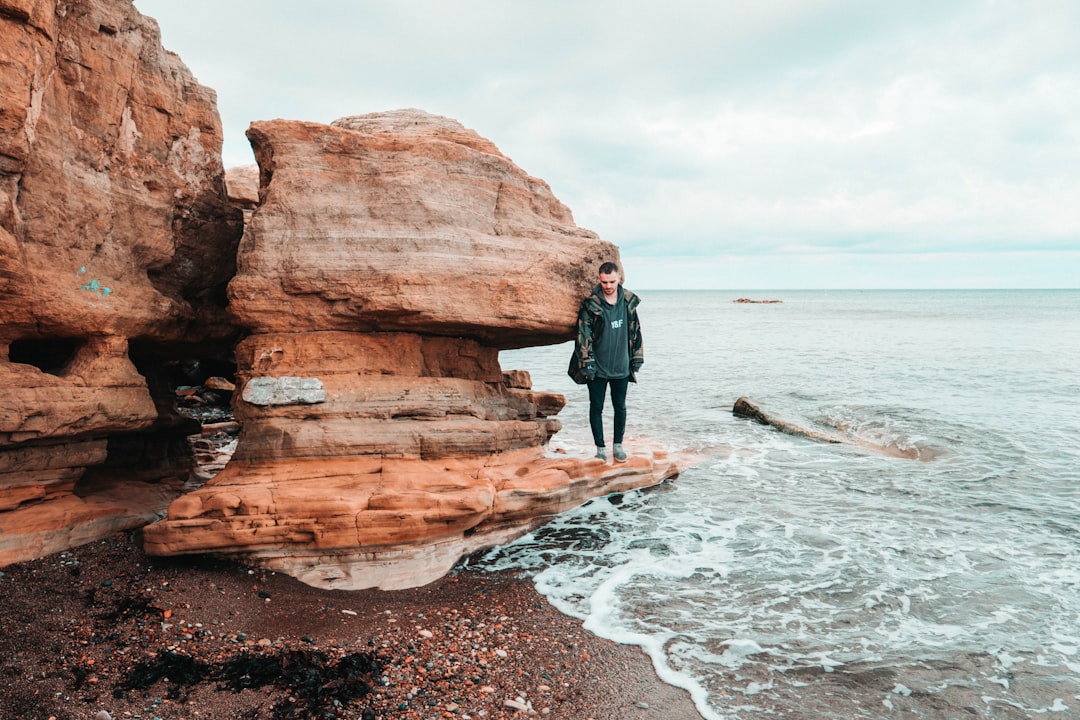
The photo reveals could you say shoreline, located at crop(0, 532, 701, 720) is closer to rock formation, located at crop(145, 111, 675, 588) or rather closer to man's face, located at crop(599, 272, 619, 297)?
rock formation, located at crop(145, 111, 675, 588)

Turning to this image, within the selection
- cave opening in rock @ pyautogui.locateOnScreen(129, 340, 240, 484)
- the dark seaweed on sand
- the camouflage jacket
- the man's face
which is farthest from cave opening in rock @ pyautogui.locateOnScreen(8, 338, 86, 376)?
the man's face

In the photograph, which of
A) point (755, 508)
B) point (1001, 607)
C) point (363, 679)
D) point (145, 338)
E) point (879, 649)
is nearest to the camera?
point (363, 679)

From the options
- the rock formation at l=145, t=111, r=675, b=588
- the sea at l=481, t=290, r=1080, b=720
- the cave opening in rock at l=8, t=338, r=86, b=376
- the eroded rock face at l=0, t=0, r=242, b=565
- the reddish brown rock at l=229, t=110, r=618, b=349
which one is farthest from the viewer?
the reddish brown rock at l=229, t=110, r=618, b=349

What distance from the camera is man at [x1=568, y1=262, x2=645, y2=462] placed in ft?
27.3

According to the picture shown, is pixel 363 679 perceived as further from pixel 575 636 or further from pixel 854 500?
pixel 854 500

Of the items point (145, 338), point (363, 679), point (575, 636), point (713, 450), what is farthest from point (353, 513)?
point (713, 450)

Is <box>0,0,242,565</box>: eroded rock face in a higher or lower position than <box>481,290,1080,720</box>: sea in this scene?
higher

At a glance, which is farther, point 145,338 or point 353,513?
point 145,338

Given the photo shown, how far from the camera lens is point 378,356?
769cm

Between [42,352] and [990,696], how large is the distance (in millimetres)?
9132

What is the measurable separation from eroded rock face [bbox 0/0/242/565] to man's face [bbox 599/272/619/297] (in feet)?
15.3

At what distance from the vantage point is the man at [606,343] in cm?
834

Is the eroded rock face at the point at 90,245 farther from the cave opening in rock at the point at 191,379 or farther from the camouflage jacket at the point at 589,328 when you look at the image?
the camouflage jacket at the point at 589,328

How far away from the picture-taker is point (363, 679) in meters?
4.75
